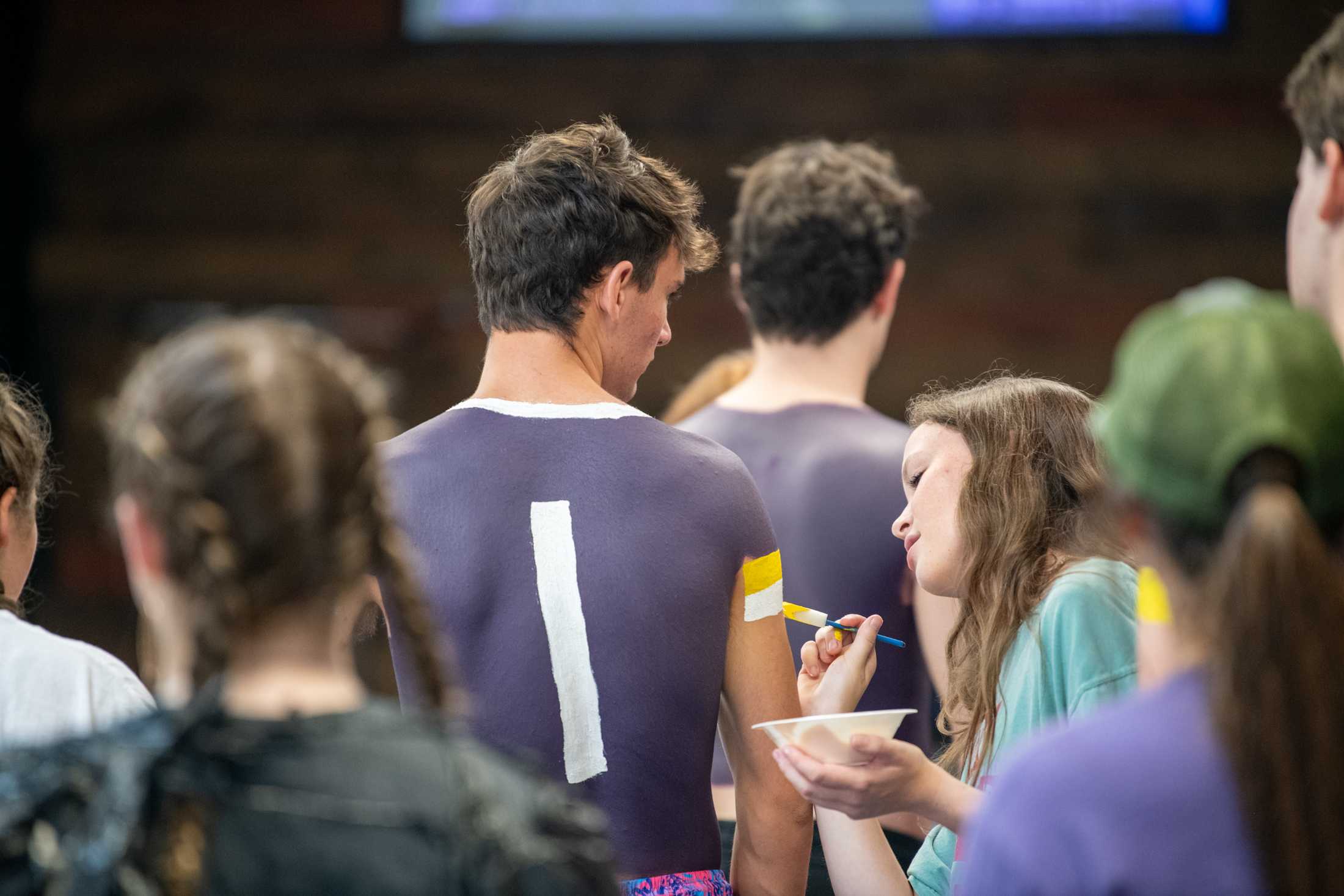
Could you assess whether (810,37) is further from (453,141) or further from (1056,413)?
(1056,413)

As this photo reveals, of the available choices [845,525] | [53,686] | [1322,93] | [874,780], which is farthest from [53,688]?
[1322,93]

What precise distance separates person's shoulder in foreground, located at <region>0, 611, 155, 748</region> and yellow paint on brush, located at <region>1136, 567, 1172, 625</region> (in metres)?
0.88

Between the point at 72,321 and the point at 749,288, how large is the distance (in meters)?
3.08

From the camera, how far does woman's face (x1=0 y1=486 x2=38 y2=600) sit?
1.45m

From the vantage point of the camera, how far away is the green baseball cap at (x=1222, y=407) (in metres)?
0.85

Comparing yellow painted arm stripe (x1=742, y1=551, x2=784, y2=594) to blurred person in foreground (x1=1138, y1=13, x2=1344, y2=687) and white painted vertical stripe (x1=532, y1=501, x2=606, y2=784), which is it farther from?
blurred person in foreground (x1=1138, y1=13, x2=1344, y2=687)

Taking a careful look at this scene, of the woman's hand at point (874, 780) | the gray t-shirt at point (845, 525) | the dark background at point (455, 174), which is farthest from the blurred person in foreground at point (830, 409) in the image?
the dark background at point (455, 174)

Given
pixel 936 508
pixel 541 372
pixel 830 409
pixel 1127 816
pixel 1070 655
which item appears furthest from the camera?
pixel 830 409

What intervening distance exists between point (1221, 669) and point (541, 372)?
0.87 meters

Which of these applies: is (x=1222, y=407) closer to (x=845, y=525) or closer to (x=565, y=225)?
(x=565, y=225)

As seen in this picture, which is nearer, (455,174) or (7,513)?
(7,513)

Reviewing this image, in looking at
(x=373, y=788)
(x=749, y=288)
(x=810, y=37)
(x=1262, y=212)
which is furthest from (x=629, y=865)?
(x=1262, y=212)

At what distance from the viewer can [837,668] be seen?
1.56m

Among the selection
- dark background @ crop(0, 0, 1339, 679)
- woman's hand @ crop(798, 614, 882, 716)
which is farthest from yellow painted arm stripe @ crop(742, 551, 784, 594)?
dark background @ crop(0, 0, 1339, 679)
